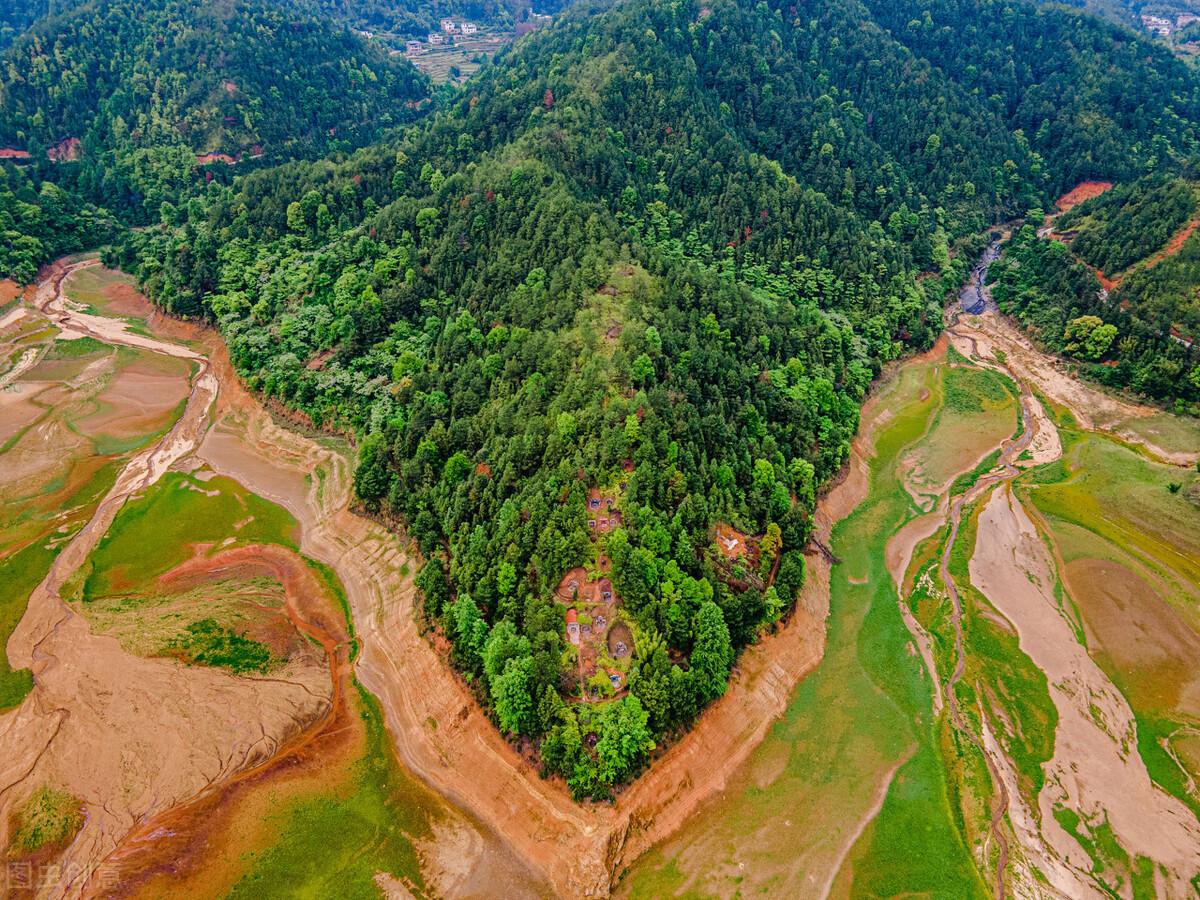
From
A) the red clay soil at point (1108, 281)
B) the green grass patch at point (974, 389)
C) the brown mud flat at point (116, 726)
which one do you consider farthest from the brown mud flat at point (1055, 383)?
the brown mud flat at point (116, 726)

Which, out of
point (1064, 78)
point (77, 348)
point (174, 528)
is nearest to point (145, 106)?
point (77, 348)

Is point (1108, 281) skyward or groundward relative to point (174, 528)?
skyward

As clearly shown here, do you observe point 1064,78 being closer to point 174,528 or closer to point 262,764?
point 174,528

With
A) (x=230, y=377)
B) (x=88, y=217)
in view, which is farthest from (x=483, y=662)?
(x=88, y=217)

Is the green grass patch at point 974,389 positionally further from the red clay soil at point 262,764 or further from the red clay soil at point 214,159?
the red clay soil at point 214,159

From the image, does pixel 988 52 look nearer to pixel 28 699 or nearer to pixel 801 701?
pixel 801 701

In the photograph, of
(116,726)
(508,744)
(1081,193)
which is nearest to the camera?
(508,744)

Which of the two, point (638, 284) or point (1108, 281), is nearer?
point (638, 284)
